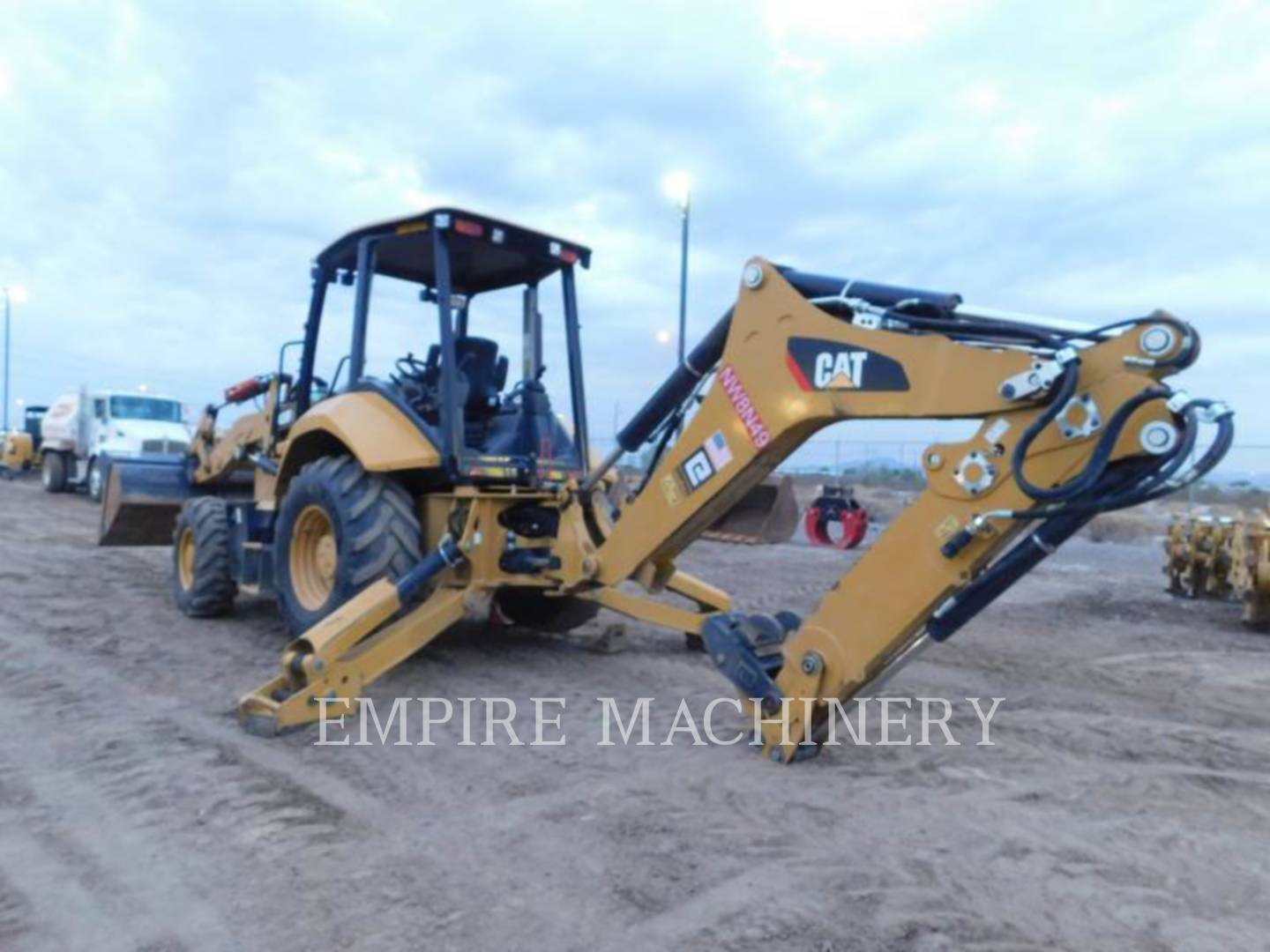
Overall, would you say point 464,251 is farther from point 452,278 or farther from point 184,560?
point 184,560


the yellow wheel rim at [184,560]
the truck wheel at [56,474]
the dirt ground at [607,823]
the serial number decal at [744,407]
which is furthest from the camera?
the truck wheel at [56,474]

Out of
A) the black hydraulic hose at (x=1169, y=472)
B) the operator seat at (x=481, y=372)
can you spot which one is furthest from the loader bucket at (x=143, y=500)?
the black hydraulic hose at (x=1169, y=472)

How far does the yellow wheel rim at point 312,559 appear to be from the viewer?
6000mm

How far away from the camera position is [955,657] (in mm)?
6797

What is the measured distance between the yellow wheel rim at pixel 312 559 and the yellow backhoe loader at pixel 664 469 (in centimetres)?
2

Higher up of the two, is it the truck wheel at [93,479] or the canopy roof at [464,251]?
the canopy roof at [464,251]

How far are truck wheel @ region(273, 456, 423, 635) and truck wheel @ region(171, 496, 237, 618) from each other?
1105mm

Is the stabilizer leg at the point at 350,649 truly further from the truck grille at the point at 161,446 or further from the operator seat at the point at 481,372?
the truck grille at the point at 161,446

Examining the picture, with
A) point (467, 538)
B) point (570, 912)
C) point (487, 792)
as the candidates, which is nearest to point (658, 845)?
point (570, 912)

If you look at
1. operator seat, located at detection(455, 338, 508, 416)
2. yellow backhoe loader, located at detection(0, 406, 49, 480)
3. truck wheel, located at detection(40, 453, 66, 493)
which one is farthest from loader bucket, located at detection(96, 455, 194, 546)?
yellow backhoe loader, located at detection(0, 406, 49, 480)

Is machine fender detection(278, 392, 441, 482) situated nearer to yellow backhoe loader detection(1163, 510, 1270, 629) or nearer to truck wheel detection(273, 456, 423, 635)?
truck wheel detection(273, 456, 423, 635)

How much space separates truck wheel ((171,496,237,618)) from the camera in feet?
23.5

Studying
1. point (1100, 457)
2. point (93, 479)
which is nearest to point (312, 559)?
point (1100, 457)

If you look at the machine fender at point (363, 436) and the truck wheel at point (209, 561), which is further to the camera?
the truck wheel at point (209, 561)
